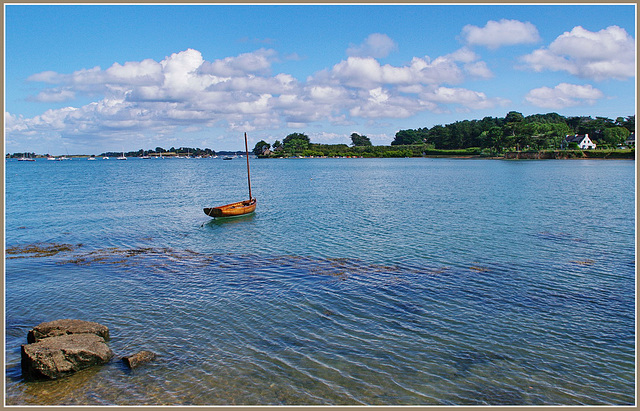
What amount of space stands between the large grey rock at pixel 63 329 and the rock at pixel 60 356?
0.73 metres

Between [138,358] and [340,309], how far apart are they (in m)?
7.81

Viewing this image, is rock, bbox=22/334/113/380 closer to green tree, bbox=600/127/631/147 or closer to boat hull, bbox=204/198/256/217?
boat hull, bbox=204/198/256/217

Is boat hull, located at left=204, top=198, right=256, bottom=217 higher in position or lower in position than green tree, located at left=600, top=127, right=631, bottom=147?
lower

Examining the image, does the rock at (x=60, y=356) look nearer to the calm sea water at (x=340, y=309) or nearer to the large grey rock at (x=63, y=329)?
the calm sea water at (x=340, y=309)

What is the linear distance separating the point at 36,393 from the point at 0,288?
3424mm

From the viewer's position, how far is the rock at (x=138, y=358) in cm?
1336

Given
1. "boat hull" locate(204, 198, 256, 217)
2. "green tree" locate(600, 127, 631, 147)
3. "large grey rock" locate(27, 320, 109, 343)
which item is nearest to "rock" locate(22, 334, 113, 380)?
"large grey rock" locate(27, 320, 109, 343)

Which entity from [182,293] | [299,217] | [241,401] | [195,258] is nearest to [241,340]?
[241,401]

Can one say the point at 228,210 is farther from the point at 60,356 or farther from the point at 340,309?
the point at 60,356

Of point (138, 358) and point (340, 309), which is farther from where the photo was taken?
point (340, 309)

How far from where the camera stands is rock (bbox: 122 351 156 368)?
13.4 m

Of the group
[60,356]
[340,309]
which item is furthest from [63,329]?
[340,309]

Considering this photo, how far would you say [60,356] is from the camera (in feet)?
42.5

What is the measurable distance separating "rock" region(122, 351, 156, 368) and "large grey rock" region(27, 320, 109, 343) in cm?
216
